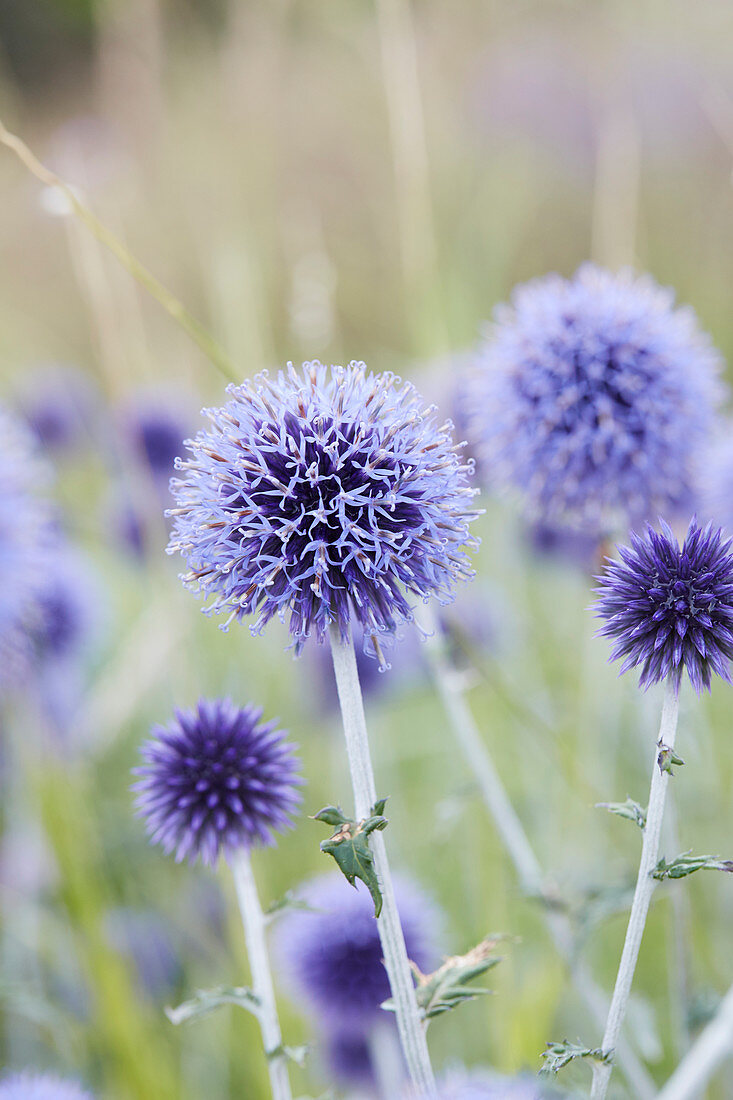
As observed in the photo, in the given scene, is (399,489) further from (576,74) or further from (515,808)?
(576,74)

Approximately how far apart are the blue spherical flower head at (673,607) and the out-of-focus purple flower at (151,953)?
2.04 m

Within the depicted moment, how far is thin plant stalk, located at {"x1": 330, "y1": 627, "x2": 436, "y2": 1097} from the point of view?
3.11 feet

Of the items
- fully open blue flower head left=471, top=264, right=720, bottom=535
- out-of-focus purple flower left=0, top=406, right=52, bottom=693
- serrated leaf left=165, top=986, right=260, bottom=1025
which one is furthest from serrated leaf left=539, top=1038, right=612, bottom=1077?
out-of-focus purple flower left=0, top=406, right=52, bottom=693

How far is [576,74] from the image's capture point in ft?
26.6

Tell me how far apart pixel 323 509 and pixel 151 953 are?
6.70 feet

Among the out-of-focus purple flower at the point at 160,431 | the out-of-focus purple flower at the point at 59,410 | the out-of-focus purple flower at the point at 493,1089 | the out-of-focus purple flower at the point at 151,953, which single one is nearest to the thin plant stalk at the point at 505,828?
the out-of-focus purple flower at the point at 493,1089

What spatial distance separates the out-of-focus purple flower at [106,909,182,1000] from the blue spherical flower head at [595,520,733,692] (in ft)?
6.70

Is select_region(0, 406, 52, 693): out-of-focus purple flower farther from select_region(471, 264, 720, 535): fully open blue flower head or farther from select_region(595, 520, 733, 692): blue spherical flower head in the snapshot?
select_region(595, 520, 733, 692): blue spherical flower head

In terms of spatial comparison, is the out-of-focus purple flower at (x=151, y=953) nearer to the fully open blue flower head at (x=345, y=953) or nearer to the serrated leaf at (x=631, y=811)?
the fully open blue flower head at (x=345, y=953)

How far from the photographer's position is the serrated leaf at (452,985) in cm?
97

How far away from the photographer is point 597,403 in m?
1.80

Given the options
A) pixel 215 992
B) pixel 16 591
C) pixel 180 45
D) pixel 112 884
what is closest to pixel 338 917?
pixel 215 992

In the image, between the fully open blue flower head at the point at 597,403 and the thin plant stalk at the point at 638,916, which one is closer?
the thin plant stalk at the point at 638,916

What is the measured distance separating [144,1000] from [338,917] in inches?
40.2
